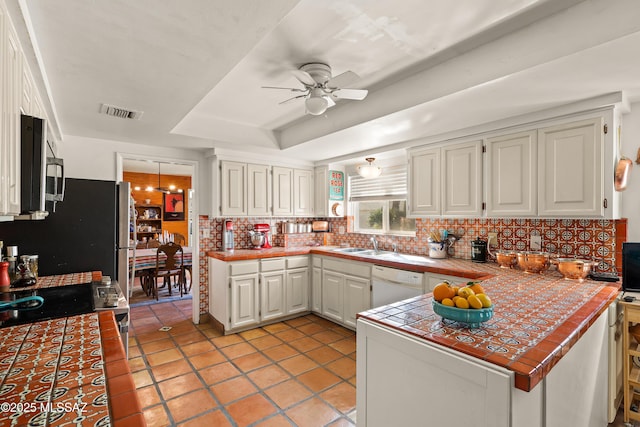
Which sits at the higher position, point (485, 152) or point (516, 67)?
point (516, 67)

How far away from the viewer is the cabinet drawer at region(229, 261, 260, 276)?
3.58 meters

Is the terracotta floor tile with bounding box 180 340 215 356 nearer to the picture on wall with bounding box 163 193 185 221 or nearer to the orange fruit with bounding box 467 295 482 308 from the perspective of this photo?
the orange fruit with bounding box 467 295 482 308

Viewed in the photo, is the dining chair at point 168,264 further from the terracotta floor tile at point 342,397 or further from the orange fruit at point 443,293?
the orange fruit at point 443,293

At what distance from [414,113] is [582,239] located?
170 cm

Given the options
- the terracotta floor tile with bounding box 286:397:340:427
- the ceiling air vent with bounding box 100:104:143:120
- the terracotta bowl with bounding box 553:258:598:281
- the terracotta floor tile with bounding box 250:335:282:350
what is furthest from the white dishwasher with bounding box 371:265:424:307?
the ceiling air vent with bounding box 100:104:143:120

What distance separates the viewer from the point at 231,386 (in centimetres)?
250

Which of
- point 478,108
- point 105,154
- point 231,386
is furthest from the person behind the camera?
point 105,154

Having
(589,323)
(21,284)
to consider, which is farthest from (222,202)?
(589,323)

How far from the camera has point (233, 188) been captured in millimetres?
3904

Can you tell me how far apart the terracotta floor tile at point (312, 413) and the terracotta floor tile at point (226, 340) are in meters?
1.35

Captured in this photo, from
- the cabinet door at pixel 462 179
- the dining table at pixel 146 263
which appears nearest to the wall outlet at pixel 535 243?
the cabinet door at pixel 462 179

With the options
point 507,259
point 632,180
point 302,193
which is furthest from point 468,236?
point 302,193

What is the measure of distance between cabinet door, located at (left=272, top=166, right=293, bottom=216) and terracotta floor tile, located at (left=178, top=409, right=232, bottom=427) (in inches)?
100

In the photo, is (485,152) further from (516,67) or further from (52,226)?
(52,226)
